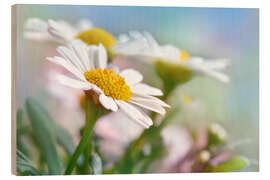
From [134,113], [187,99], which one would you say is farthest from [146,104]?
[187,99]


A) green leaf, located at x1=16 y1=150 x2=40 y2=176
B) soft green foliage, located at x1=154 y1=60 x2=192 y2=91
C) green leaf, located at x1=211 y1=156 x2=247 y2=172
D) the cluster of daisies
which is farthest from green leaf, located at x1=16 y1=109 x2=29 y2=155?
green leaf, located at x1=211 y1=156 x2=247 y2=172

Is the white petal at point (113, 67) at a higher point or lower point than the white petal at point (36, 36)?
lower

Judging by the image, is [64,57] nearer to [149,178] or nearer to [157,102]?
[157,102]

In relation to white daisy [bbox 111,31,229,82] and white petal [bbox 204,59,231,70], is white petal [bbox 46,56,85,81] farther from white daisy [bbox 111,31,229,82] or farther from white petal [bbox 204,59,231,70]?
white petal [bbox 204,59,231,70]

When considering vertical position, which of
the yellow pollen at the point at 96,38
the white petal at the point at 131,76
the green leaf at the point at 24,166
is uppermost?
A: the yellow pollen at the point at 96,38

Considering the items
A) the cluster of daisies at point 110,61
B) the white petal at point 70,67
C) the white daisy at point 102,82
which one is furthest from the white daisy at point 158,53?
the white petal at point 70,67

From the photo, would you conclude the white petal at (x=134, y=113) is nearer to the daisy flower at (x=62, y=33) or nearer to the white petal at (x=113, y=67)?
the white petal at (x=113, y=67)
